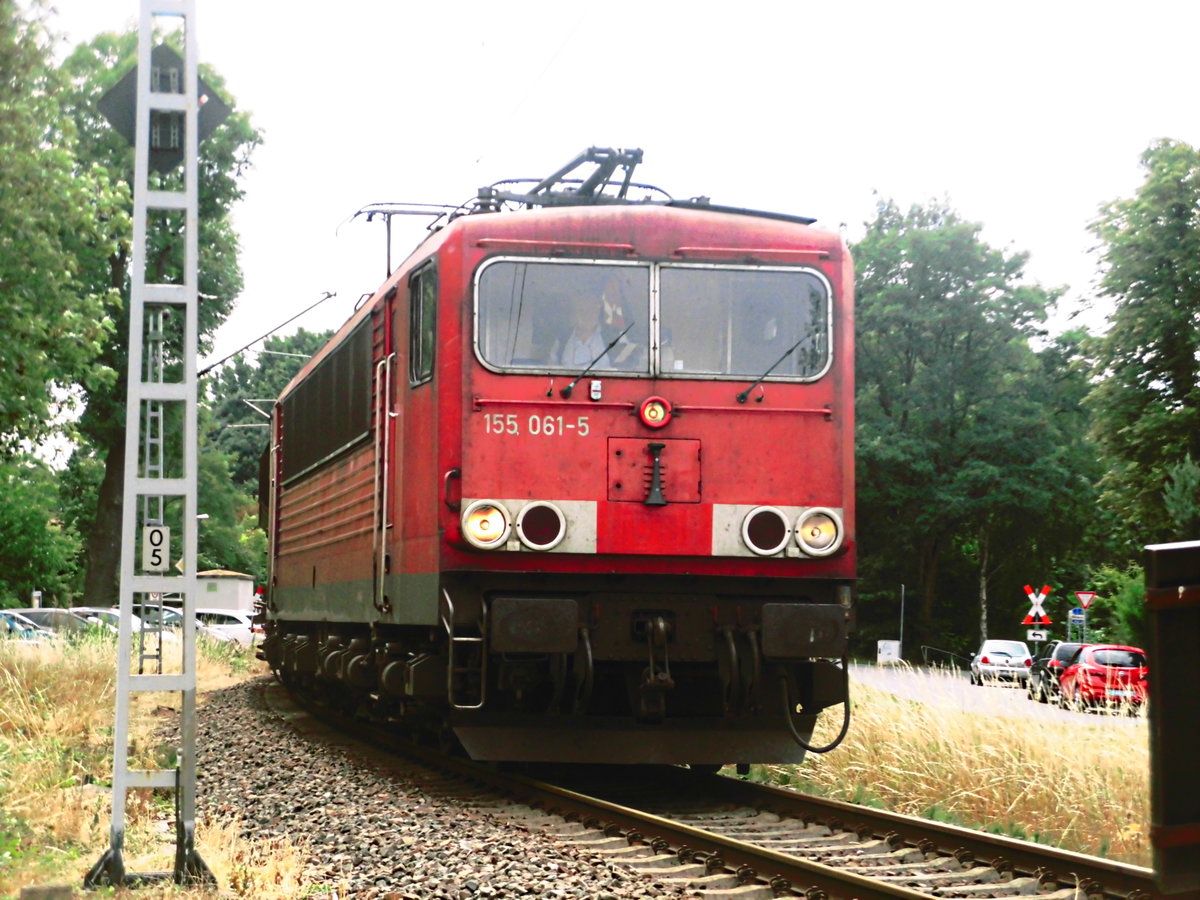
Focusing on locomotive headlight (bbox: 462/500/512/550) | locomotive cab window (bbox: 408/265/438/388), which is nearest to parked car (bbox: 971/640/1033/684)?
locomotive cab window (bbox: 408/265/438/388)

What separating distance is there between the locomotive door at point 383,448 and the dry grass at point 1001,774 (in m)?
3.22

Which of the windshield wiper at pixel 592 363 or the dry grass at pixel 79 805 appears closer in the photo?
the dry grass at pixel 79 805

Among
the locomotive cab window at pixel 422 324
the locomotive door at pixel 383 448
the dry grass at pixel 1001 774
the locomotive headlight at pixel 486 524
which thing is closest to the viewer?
the dry grass at pixel 1001 774

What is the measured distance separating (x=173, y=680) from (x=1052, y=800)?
5216mm

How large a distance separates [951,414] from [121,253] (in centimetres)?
2767

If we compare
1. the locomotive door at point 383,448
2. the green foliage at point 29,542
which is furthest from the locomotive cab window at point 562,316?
the green foliage at point 29,542

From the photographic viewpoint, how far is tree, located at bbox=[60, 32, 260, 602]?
3588cm

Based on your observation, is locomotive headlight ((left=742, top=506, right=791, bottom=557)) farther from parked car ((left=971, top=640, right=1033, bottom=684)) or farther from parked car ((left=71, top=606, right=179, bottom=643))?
parked car ((left=971, top=640, right=1033, bottom=684))

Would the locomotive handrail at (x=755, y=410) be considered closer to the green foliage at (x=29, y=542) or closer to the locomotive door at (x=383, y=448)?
the locomotive door at (x=383, y=448)

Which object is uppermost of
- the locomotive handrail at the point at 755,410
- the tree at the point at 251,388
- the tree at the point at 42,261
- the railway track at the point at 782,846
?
the tree at the point at 251,388

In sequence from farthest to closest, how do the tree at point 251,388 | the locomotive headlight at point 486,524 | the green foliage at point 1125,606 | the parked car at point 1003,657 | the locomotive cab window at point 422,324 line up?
the tree at point 251,388 → the parked car at point 1003,657 → the green foliage at point 1125,606 → the locomotive cab window at point 422,324 → the locomotive headlight at point 486,524

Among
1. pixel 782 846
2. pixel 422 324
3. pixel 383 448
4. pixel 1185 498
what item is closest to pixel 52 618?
pixel 1185 498

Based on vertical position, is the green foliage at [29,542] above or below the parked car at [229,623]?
above

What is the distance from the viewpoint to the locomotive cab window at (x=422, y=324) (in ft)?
32.8
